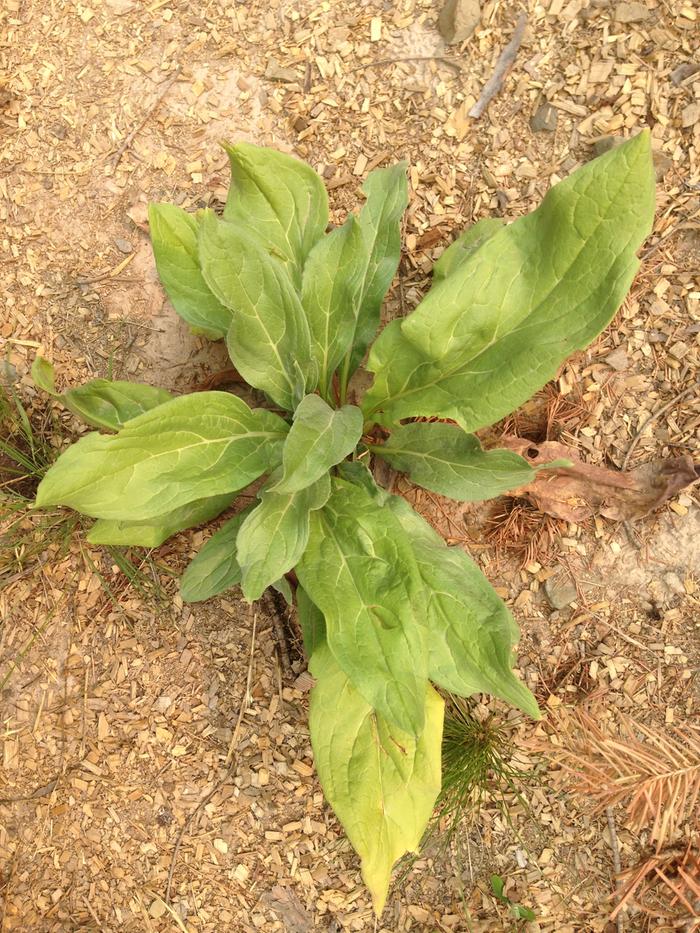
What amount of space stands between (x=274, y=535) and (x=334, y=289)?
0.62 meters

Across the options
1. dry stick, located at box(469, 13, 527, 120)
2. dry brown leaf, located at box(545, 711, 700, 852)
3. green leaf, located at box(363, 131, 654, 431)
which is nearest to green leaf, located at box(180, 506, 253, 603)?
green leaf, located at box(363, 131, 654, 431)

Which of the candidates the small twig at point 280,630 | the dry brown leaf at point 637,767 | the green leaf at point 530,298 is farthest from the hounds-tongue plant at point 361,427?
the dry brown leaf at point 637,767

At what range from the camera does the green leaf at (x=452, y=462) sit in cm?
176

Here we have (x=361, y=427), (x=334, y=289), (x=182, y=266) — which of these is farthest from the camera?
(x=182, y=266)

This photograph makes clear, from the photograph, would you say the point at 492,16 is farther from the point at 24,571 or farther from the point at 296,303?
the point at 24,571

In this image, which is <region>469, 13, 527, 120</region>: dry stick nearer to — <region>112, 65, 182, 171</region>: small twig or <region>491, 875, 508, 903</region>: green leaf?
<region>112, 65, 182, 171</region>: small twig

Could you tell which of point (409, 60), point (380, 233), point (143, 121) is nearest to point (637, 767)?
point (380, 233)

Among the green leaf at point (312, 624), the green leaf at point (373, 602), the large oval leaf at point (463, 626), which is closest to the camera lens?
the green leaf at point (373, 602)

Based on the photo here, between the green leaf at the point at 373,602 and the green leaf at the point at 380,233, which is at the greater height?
the green leaf at the point at 380,233

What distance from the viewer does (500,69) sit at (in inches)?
86.0

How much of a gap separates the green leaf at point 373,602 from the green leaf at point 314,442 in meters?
0.23

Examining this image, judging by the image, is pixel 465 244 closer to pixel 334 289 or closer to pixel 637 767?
pixel 334 289

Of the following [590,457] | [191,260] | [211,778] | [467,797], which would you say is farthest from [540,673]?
[191,260]

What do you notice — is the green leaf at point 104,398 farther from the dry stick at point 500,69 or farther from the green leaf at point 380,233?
the dry stick at point 500,69
